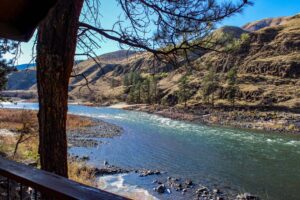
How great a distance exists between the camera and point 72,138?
31203mm

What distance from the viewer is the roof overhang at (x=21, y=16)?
6.48 ft

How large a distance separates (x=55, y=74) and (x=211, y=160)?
1860 centimetres

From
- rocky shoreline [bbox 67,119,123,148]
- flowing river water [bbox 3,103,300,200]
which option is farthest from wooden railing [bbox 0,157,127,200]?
rocky shoreline [bbox 67,119,123,148]

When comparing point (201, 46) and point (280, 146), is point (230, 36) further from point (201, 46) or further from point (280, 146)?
point (280, 146)

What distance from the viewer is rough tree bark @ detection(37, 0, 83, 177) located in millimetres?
4246

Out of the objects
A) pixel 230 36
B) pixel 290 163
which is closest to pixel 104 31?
Answer: pixel 230 36

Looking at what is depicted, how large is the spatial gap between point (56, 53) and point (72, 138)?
27802 mm

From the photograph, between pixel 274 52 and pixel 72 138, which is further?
pixel 274 52

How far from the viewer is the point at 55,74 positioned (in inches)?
169

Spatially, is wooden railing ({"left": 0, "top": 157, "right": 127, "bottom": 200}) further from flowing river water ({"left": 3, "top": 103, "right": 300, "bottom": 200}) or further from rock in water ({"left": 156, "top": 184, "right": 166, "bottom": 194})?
rock in water ({"left": 156, "top": 184, "right": 166, "bottom": 194})

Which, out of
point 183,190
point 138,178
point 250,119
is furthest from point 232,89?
point 183,190

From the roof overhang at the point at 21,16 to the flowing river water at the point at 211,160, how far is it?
13255 mm

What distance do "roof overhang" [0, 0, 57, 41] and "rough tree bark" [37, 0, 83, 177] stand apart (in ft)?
6.86

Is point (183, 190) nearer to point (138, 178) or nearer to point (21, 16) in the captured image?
point (138, 178)
